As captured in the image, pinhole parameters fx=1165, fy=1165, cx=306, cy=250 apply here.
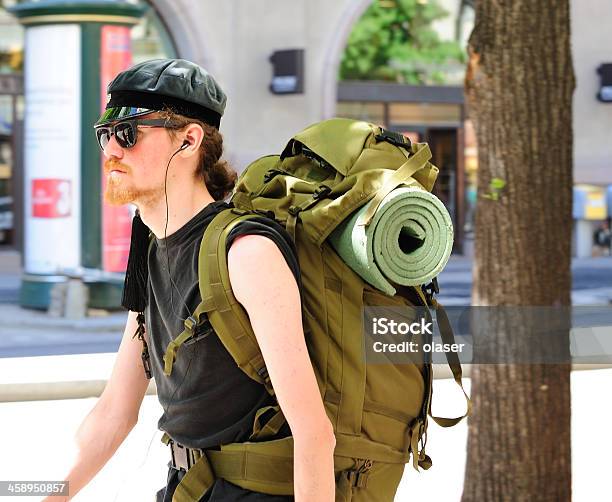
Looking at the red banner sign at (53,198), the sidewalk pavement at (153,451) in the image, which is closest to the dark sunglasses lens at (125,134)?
the sidewalk pavement at (153,451)

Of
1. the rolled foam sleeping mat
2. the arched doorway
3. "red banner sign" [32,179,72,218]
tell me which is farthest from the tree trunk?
the arched doorway

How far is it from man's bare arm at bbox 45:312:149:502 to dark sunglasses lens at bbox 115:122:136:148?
41 centimetres

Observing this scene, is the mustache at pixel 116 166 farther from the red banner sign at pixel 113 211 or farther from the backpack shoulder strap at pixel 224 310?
the red banner sign at pixel 113 211

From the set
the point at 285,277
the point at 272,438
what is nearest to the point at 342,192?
the point at 285,277

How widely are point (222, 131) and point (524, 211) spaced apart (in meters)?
12.8

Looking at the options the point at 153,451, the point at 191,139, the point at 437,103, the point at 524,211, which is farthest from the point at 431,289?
the point at 437,103

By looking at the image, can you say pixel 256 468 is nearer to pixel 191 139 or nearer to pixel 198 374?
pixel 198 374

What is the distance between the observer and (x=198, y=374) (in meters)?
2.12

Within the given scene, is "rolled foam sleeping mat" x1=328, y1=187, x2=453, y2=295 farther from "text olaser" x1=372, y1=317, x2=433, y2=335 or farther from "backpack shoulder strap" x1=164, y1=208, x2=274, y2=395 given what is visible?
"backpack shoulder strap" x1=164, y1=208, x2=274, y2=395

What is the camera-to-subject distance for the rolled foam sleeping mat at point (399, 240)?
6.67ft

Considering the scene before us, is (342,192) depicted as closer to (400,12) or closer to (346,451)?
(346,451)

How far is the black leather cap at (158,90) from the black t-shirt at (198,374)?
0.20 m

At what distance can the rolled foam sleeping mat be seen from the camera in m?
2.03

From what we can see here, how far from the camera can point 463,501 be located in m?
4.56
